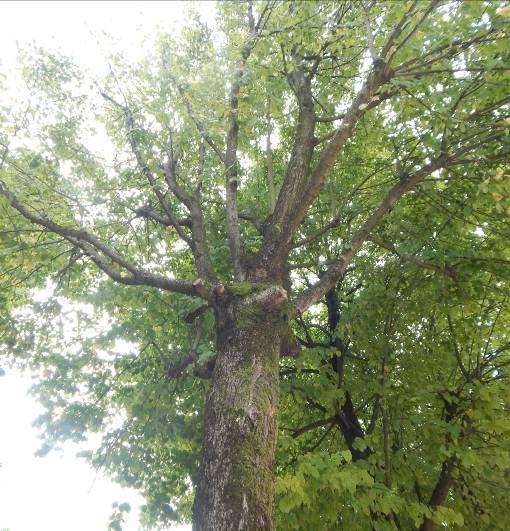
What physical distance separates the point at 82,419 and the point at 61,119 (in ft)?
16.9

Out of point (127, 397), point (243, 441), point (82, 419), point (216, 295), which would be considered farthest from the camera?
point (127, 397)

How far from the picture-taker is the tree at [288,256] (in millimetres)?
4125

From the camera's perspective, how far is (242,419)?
10.3 feet

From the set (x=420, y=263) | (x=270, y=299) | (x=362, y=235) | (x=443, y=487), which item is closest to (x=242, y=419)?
(x=270, y=299)

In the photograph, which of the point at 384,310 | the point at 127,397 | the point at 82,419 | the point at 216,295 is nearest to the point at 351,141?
the point at 384,310

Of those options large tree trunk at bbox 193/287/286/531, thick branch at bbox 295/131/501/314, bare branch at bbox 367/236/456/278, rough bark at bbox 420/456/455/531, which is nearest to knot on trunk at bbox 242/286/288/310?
large tree trunk at bbox 193/287/286/531

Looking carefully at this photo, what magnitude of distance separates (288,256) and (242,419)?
349 cm

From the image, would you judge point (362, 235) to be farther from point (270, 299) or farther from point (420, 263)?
point (270, 299)

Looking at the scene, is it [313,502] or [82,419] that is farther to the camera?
[82,419]

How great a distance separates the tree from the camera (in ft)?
13.5

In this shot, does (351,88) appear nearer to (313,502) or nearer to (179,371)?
(179,371)

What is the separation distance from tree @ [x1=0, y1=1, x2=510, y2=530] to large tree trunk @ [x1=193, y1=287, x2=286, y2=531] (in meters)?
0.03

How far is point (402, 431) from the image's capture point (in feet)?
22.2

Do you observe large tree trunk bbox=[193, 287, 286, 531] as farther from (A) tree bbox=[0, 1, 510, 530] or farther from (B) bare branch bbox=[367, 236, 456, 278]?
(B) bare branch bbox=[367, 236, 456, 278]
